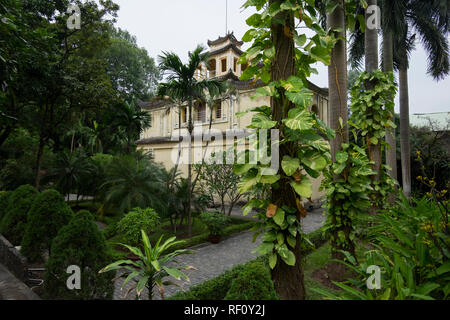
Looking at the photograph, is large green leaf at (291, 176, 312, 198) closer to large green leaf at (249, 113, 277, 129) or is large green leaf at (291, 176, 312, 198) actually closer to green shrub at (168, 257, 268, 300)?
large green leaf at (249, 113, 277, 129)

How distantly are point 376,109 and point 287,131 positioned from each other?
4077mm

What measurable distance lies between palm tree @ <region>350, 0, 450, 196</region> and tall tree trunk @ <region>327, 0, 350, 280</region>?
873 cm

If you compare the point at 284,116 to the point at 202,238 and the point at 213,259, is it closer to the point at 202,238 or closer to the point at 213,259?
the point at 213,259

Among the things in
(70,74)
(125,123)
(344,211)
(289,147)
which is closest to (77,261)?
(289,147)

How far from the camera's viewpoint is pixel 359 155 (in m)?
4.10

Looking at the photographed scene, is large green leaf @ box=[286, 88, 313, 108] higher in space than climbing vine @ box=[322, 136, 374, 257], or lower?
higher

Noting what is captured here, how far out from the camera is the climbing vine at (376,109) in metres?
5.21

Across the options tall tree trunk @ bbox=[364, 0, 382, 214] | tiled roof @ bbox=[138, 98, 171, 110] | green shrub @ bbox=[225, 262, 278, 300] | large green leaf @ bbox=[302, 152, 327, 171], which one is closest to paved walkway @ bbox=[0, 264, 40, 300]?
green shrub @ bbox=[225, 262, 278, 300]

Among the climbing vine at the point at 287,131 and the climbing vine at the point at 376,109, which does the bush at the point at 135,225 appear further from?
the climbing vine at the point at 376,109

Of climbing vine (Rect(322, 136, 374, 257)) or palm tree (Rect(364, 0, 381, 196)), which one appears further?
palm tree (Rect(364, 0, 381, 196))

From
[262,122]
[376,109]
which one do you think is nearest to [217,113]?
[376,109]

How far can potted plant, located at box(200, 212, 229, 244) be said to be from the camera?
7.87 m

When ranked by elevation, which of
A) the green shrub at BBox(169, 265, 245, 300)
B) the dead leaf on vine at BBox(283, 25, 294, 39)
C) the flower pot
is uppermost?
the dead leaf on vine at BBox(283, 25, 294, 39)

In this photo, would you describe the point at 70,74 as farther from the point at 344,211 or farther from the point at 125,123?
the point at 344,211
